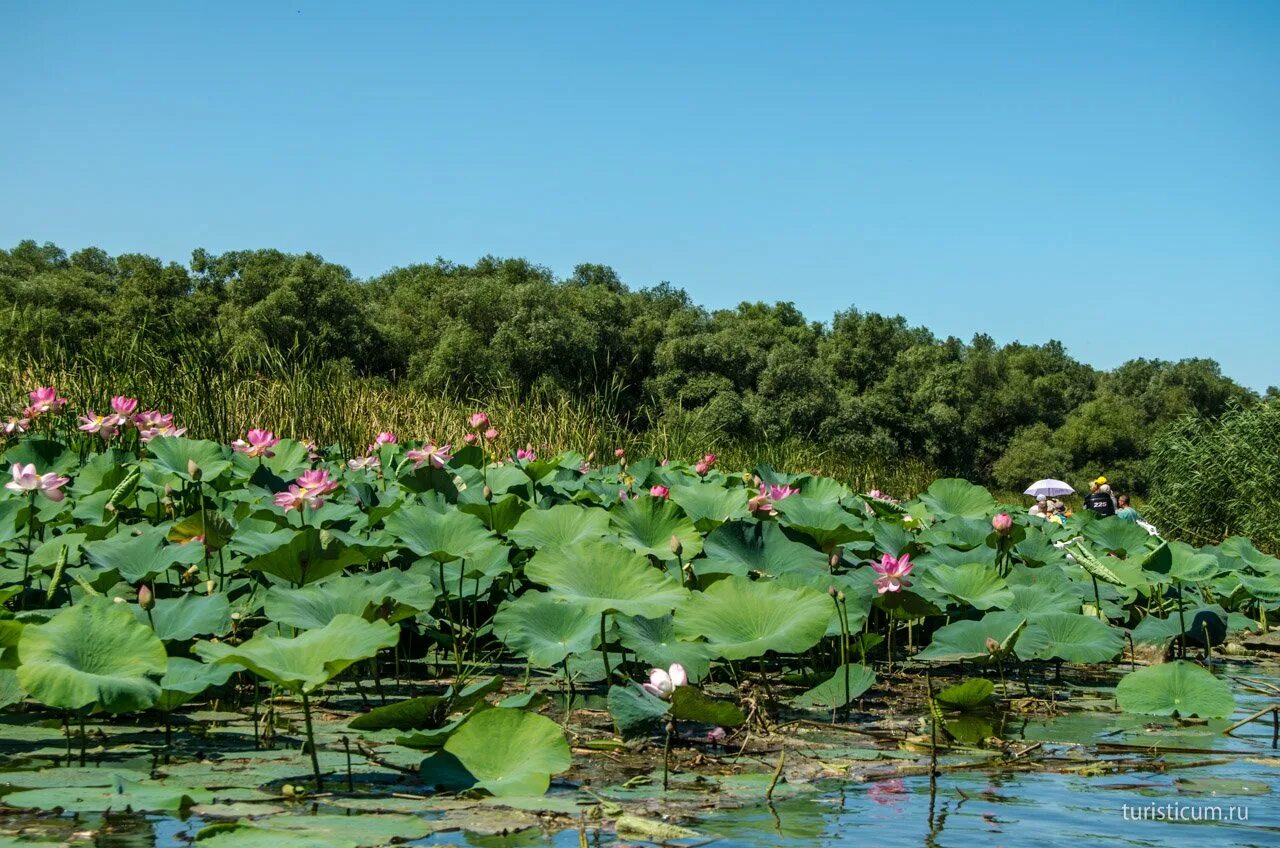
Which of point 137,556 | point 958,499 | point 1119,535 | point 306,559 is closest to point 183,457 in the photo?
point 137,556

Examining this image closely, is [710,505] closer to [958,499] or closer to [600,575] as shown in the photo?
[600,575]

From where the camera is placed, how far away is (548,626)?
8.08 feet

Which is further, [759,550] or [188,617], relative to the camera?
[759,550]

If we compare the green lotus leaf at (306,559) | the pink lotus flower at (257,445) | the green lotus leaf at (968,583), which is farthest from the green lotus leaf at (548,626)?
the pink lotus flower at (257,445)

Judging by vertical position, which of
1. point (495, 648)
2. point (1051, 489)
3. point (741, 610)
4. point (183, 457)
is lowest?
point (495, 648)

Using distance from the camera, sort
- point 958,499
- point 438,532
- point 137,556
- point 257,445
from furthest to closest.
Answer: point 958,499, point 257,445, point 438,532, point 137,556

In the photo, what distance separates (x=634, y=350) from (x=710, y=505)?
25313 millimetres

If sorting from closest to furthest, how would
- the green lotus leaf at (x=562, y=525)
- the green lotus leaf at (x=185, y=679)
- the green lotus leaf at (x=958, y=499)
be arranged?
the green lotus leaf at (x=185, y=679) → the green lotus leaf at (x=562, y=525) → the green lotus leaf at (x=958, y=499)

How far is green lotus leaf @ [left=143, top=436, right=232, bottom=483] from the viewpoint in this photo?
339 centimetres

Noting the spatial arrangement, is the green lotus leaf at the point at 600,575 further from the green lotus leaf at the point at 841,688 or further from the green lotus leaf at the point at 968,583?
the green lotus leaf at the point at 968,583

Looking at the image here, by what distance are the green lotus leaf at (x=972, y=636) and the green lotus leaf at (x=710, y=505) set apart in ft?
3.16

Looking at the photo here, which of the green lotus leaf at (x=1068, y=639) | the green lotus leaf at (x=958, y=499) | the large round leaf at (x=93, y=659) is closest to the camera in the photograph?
the large round leaf at (x=93, y=659)

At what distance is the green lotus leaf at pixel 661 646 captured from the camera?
243 cm

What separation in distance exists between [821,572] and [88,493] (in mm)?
2494
